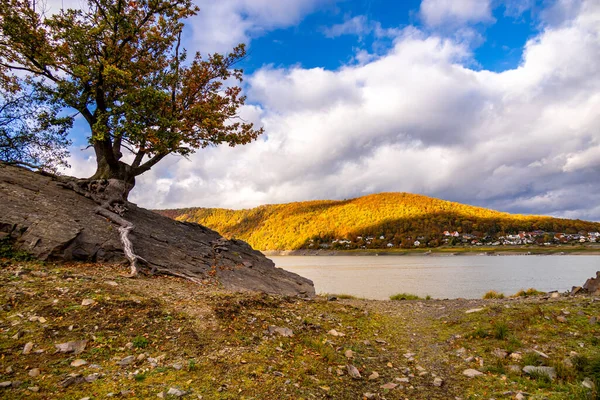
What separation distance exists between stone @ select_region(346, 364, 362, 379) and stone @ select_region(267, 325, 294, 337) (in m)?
1.95

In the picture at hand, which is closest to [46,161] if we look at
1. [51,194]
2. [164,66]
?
[51,194]

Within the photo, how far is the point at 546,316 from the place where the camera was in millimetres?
9750

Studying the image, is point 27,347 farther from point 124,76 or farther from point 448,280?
point 448,280

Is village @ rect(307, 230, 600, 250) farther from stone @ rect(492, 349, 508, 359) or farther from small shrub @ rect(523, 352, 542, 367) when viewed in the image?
small shrub @ rect(523, 352, 542, 367)

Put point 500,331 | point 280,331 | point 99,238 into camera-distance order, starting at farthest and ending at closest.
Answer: point 99,238, point 500,331, point 280,331

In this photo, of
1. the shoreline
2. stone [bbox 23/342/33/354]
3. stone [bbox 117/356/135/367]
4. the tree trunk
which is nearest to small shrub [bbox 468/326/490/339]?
stone [bbox 117/356/135/367]

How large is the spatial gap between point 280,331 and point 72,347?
4444 mm

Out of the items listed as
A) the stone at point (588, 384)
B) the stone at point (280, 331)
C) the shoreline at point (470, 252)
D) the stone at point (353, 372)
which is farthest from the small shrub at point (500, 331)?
the shoreline at point (470, 252)

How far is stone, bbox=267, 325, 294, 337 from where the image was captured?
27.9 feet

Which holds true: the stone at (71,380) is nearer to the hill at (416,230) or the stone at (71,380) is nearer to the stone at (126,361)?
the stone at (126,361)

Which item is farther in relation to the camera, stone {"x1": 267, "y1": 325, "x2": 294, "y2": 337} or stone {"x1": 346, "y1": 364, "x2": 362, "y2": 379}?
stone {"x1": 267, "y1": 325, "x2": 294, "y2": 337}

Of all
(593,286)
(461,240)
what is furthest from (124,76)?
(461,240)

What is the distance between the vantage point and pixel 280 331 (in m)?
8.64

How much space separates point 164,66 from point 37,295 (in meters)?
18.4
